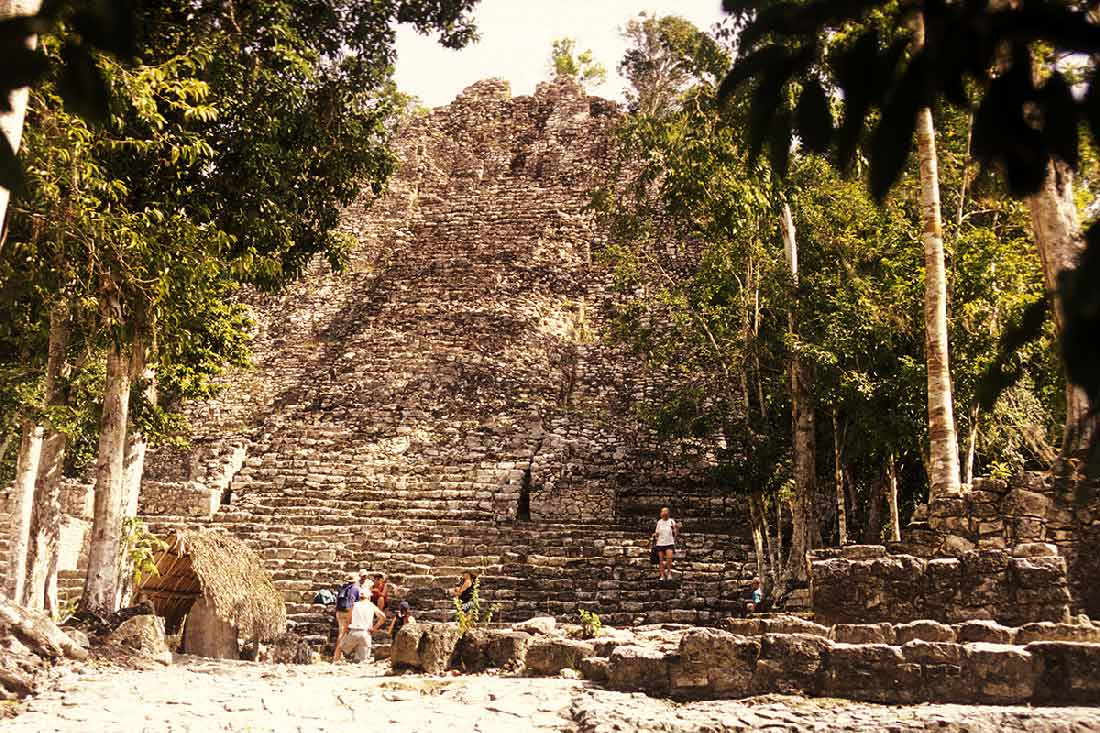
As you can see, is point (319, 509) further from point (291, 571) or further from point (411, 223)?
point (411, 223)

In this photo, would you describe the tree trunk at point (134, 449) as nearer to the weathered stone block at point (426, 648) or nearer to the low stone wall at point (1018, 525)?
the weathered stone block at point (426, 648)

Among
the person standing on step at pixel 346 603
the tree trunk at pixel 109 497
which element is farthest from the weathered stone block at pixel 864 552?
the tree trunk at pixel 109 497

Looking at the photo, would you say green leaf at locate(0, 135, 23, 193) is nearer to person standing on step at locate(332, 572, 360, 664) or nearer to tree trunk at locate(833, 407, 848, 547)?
person standing on step at locate(332, 572, 360, 664)

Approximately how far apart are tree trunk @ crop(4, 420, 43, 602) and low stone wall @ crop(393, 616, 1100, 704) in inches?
235

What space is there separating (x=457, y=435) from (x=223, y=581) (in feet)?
29.1

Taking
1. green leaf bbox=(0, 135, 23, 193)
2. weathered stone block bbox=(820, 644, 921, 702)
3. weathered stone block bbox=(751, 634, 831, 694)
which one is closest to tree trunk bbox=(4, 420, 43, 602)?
weathered stone block bbox=(751, 634, 831, 694)

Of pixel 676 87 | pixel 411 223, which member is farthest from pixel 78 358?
pixel 676 87

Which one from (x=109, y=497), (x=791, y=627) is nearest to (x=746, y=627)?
(x=791, y=627)

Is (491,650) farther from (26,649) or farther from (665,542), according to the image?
(665,542)

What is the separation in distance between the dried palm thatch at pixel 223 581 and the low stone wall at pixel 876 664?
17.3ft

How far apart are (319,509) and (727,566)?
6.64 m

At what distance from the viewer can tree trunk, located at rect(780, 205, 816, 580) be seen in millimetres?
12797

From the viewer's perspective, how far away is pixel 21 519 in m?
10.1

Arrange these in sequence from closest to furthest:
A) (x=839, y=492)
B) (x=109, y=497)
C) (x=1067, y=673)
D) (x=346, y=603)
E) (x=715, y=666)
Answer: (x=1067, y=673) < (x=715, y=666) < (x=109, y=497) < (x=346, y=603) < (x=839, y=492)
